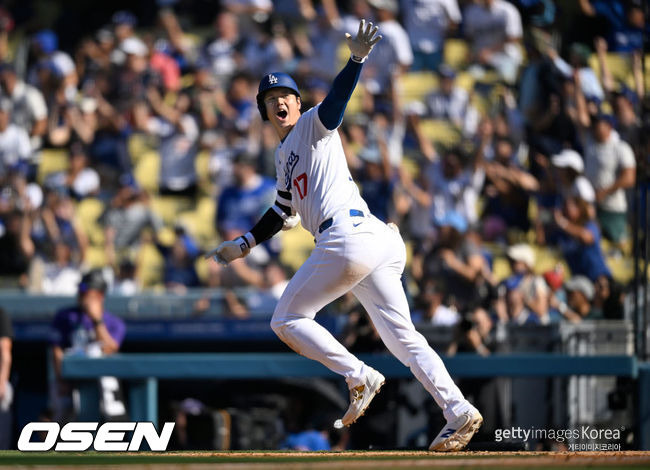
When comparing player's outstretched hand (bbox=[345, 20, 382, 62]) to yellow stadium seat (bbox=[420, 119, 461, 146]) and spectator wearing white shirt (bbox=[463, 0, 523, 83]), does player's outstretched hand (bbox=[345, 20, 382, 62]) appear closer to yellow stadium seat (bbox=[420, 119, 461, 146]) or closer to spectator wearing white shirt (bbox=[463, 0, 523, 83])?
yellow stadium seat (bbox=[420, 119, 461, 146])

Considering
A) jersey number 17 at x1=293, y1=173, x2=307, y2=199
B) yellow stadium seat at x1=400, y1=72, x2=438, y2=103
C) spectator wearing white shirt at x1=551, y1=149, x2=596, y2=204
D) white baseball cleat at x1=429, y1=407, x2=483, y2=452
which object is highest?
yellow stadium seat at x1=400, y1=72, x2=438, y2=103

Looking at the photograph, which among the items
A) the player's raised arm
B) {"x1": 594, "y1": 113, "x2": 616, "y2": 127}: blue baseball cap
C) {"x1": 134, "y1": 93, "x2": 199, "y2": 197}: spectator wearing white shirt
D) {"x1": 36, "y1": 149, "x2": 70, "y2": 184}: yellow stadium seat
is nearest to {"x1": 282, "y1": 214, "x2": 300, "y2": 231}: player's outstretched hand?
the player's raised arm

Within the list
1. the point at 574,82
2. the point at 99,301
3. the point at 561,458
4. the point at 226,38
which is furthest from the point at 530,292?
the point at 226,38

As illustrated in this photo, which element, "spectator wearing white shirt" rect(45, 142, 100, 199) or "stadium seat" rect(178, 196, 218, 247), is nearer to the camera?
"stadium seat" rect(178, 196, 218, 247)

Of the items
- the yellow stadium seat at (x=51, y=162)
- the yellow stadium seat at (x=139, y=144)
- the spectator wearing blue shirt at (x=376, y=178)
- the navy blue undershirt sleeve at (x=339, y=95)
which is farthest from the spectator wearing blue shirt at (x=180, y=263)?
the navy blue undershirt sleeve at (x=339, y=95)

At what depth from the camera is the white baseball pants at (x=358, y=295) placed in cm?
560

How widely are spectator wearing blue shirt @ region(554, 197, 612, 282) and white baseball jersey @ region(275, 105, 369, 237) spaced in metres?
4.72

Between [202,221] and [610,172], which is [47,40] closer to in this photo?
[202,221]

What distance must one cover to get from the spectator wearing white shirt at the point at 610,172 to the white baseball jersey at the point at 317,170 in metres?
5.16

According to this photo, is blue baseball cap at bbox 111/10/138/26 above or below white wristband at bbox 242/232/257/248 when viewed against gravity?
above

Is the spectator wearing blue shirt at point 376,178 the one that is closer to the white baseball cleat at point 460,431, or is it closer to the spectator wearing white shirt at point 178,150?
the spectator wearing white shirt at point 178,150

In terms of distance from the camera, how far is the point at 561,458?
532 cm

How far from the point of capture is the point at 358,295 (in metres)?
5.94

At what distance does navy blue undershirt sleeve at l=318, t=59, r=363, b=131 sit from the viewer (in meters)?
5.40
